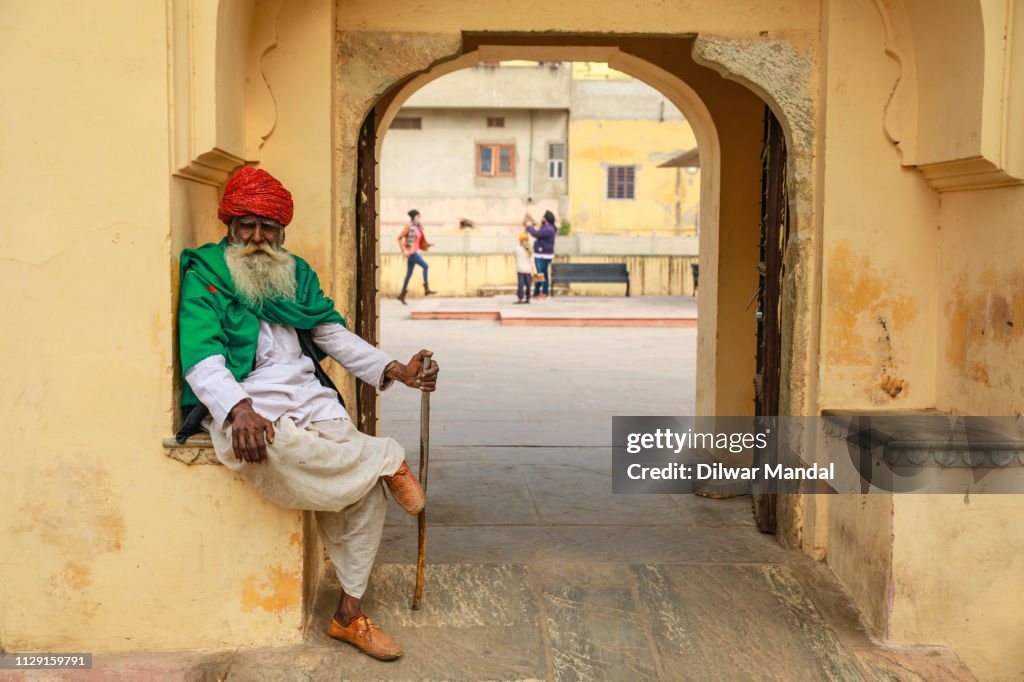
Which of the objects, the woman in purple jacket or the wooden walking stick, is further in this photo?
the woman in purple jacket

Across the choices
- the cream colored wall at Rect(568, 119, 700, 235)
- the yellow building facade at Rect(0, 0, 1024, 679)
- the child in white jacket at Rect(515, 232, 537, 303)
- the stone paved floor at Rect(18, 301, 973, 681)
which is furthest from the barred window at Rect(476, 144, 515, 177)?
the yellow building facade at Rect(0, 0, 1024, 679)

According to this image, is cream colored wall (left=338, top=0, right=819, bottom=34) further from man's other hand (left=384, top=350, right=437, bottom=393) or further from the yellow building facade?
man's other hand (left=384, top=350, right=437, bottom=393)

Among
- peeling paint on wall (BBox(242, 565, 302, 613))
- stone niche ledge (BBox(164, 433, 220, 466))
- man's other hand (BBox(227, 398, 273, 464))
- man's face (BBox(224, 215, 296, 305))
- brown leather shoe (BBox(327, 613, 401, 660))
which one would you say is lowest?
brown leather shoe (BBox(327, 613, 401, 660))

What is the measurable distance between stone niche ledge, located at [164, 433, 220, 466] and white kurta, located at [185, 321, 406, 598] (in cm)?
10

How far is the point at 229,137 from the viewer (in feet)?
13.5

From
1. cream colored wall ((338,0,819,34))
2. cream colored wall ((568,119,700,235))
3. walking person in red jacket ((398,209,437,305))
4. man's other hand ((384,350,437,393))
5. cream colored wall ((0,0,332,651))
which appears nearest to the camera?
cream colored wall ((0,0,332,651))

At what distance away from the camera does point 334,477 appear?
373 centimetres

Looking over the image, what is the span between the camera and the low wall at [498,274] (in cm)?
2347

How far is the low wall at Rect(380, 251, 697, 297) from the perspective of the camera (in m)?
23.5

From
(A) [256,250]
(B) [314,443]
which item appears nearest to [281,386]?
(B) [314,443]

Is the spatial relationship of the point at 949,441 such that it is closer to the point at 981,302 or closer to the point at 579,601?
the point at 981,302

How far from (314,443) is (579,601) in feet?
4.41

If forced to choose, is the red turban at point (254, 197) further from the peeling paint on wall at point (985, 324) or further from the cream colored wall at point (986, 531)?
the peeling paint on wall at point (985, 324)

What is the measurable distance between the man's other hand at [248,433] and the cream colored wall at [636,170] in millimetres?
29951
